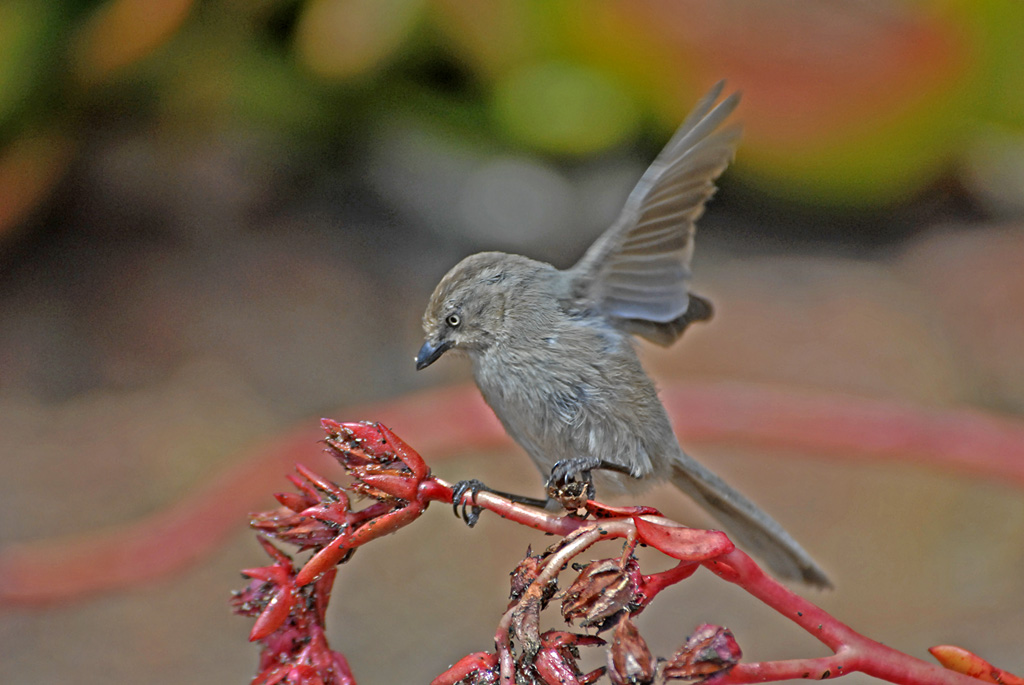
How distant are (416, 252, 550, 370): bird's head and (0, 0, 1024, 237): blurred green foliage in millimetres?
1259

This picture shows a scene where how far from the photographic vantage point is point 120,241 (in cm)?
240

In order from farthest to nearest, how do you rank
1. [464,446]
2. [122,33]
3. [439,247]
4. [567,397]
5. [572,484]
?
[439,247] → [122,33] → [464,446] → [567,397] → [572,484]

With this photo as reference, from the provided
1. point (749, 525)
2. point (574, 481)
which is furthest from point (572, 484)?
point (749, 525)

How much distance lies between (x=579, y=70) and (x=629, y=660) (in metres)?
1.80

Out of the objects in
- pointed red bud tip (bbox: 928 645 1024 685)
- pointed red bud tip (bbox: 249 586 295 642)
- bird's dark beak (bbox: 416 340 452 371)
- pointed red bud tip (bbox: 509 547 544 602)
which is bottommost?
pointed red bud tip (bbox: 928 645 1024 685)

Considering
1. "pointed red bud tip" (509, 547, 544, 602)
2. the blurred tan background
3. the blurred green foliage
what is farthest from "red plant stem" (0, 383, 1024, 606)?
"pointed red bud tip" (509, 547, 544, 602)

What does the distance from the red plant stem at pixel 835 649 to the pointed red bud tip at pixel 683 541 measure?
0.02 metres

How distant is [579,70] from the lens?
2082mm

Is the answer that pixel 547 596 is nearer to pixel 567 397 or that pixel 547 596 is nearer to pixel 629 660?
pixel 629 660

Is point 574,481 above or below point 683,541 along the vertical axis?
above

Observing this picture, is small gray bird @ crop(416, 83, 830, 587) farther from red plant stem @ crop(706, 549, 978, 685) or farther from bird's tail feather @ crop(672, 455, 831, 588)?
red plant stem @ crop(706, 549, 978, 685)

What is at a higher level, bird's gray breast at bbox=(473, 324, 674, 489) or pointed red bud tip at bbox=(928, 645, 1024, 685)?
A: bird's gray breast at bbox=(473, 324, 674, 489)

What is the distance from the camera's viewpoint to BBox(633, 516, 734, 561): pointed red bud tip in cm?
48

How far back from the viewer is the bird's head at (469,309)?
896mm
